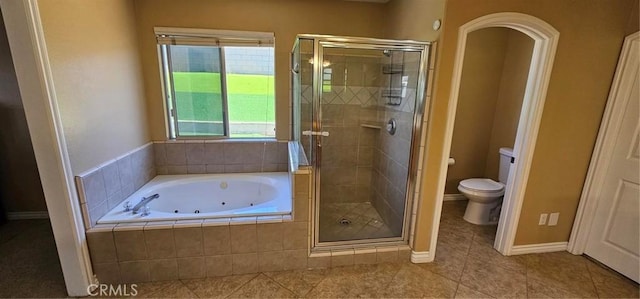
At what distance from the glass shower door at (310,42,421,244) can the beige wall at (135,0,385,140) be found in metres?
0.50

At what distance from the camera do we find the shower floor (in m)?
2.25

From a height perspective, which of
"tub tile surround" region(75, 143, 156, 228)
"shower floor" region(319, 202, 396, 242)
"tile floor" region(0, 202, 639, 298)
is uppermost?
"tub tile surround" region(75, 143, 156, 228)

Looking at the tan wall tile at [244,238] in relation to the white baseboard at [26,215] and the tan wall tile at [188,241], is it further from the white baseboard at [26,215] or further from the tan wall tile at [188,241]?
the white baseboard at [26,215]

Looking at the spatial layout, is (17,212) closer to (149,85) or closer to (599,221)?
(149,85)

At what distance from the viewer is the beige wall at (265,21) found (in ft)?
8.00

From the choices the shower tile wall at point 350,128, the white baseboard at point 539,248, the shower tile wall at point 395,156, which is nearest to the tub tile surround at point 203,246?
the shower tile wall at point 350,128

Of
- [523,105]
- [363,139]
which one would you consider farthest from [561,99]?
[363,139]

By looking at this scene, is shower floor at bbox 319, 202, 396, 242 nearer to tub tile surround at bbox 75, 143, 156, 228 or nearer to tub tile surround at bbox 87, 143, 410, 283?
tub tile surround at bbox 87, 143, 410, 283

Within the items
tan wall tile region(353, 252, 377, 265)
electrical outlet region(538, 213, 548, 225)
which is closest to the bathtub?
tan wall tile region(353, 252, 377, 265)

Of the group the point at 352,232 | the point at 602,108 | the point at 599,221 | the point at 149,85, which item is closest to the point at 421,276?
the point at 352,232

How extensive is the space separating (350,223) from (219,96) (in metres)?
1.89

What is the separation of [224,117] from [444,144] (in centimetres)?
219

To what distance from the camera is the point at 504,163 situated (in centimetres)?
291

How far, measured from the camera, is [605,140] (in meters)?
2.03
